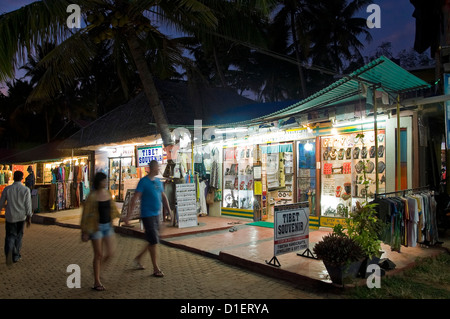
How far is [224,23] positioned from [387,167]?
5996mm

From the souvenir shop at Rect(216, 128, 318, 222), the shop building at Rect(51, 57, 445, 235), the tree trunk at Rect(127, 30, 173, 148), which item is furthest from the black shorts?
the tree trunk at Rect(127, 30, 173, 148)

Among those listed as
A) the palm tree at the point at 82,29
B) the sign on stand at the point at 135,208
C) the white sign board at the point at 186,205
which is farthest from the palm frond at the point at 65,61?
the white sign board at the point at 186,205

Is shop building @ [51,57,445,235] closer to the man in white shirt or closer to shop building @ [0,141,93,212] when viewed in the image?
shop building @ [0,141,93,212]

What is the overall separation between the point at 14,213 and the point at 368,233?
281 inches

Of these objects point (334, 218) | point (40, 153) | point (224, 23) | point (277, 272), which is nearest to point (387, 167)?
point (334, 218)

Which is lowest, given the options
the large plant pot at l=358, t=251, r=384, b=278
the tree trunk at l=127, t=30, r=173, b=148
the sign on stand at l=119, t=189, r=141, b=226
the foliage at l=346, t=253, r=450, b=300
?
the foliage at l=346, t=253, r=450, b=300

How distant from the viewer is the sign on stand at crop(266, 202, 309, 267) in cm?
639

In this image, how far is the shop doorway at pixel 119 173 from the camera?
1692 cm

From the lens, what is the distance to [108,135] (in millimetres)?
15906

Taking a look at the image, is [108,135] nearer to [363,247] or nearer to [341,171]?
[341,171]

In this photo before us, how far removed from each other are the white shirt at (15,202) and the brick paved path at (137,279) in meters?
1.02

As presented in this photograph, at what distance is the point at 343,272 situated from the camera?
209 inches

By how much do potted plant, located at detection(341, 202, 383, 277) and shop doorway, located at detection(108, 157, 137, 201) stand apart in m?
12.4

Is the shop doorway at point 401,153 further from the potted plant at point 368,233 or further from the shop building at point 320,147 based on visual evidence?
the potted plant at point 368,233
